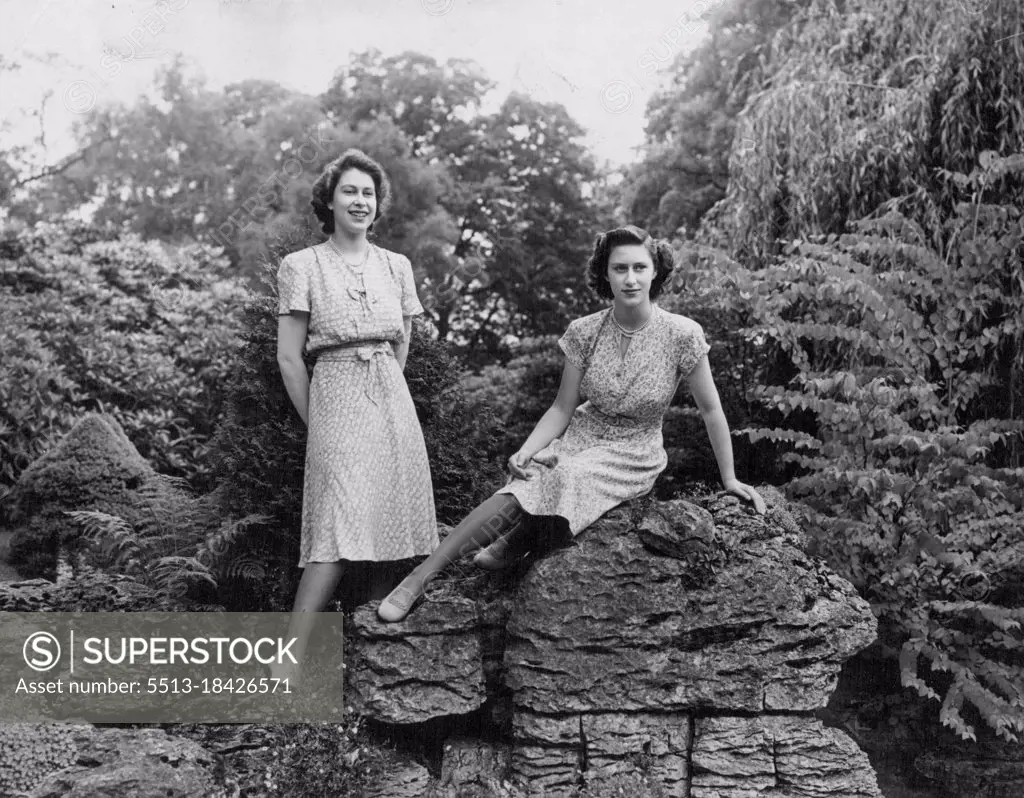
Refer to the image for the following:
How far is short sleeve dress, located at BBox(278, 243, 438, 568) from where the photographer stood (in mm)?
4367

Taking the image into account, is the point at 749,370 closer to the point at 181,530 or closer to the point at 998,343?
the point at 998,343

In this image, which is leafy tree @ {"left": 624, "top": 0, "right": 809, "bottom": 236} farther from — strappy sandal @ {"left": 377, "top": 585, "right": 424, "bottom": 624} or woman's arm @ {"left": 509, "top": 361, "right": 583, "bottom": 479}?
strappy sandal @ {"left": 377, "top": 585, "right": 424, "bottom": 624}

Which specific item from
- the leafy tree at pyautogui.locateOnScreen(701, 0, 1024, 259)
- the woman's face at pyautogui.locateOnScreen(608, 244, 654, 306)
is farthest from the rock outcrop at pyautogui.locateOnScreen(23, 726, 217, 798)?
the leafy tree at pyautogui.locateOnScreen(701, 0, 1024, 259)

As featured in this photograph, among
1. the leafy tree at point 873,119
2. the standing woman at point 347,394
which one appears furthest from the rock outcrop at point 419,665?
the leafy tree at point 873,119

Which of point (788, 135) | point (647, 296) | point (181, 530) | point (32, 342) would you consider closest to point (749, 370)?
point (788, 135)

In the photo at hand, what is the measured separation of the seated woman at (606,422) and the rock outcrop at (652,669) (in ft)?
0.57

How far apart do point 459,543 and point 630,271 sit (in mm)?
1410

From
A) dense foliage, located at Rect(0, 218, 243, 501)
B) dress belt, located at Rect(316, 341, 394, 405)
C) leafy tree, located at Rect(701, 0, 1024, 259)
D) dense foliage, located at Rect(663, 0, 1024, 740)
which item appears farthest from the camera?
dense foliage, located at Rect(0, 218, 243, 501)

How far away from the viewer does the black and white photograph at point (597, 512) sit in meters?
4.36

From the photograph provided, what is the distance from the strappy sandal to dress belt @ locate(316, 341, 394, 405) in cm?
85

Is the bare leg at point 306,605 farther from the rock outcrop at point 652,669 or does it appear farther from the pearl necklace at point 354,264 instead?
the pearl necklace at point 354,264

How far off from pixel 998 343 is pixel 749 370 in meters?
2.63

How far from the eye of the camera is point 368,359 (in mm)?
4500

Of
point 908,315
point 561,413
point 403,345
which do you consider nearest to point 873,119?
point 908,315
